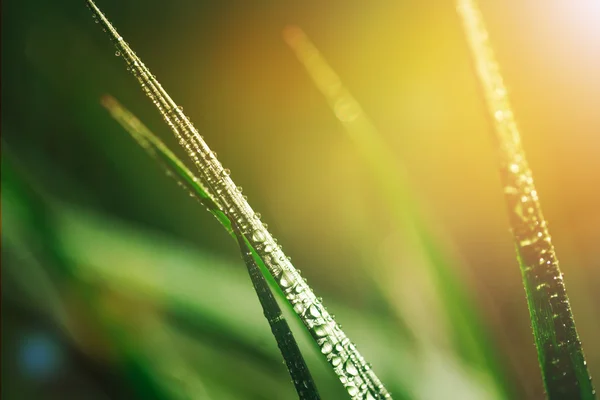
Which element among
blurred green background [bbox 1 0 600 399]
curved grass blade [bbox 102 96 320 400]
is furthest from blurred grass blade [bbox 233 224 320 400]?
blurred green background [bbox 1 0 600 399]

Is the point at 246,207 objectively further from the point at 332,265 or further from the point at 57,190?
the point at 57,190

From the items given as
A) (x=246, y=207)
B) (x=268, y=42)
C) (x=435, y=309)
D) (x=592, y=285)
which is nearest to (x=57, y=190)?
(x=268, y=42)

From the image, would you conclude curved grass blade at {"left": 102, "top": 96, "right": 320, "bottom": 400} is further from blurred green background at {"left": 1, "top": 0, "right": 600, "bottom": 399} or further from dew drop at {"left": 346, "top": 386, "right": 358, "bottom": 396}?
blurred green background at {"left": 1, "top": 0, "right": 600, "bottom": 399}

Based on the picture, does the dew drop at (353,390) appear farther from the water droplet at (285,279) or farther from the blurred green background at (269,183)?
the blurred green background at (269,183)

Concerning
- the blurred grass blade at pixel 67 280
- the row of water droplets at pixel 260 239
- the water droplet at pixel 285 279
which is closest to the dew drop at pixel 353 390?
the row of water droplets at pixel 260 239

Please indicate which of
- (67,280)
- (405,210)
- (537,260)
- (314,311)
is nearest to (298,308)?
(314,311)

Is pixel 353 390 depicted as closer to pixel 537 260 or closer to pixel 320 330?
pixel 320 330
